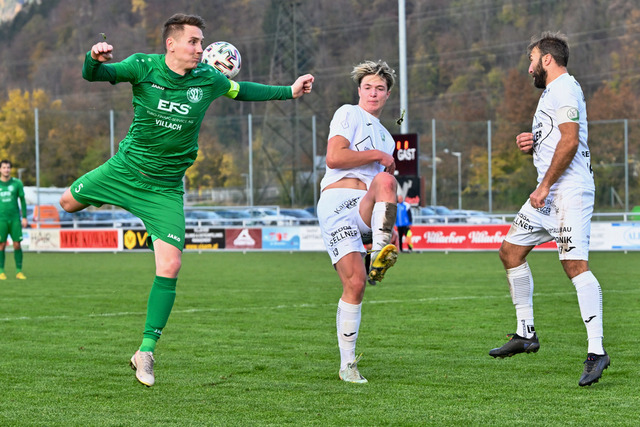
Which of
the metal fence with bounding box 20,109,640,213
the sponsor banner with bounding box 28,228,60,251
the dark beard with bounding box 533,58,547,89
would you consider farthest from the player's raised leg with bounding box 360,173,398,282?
the metal fence with bounding box 20,109,640,213

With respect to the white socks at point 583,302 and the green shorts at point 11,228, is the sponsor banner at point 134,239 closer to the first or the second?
the green shorts at point 11,228

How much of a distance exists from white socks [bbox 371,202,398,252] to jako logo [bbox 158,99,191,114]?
1553 mm

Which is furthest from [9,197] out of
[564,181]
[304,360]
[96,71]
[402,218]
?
[564,181]

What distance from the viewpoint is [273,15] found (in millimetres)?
78062

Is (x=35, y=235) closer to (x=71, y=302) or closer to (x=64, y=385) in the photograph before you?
(x=71, y=302)

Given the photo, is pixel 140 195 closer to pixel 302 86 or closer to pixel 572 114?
pixel 302 86

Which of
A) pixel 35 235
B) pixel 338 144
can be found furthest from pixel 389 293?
pixel 35 235

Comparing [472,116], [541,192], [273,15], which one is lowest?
[541,192]

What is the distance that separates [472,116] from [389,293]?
2382 inches

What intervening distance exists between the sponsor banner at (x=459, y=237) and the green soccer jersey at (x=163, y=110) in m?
22.8

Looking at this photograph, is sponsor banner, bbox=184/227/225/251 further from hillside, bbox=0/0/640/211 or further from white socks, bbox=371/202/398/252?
white socks, bbox=371/202/398/252

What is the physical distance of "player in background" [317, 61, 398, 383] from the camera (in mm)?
7223

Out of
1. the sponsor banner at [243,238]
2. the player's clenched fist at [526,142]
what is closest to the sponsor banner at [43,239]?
Answer: the sponsor banner at [243,238]

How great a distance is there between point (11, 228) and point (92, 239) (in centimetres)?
1576
